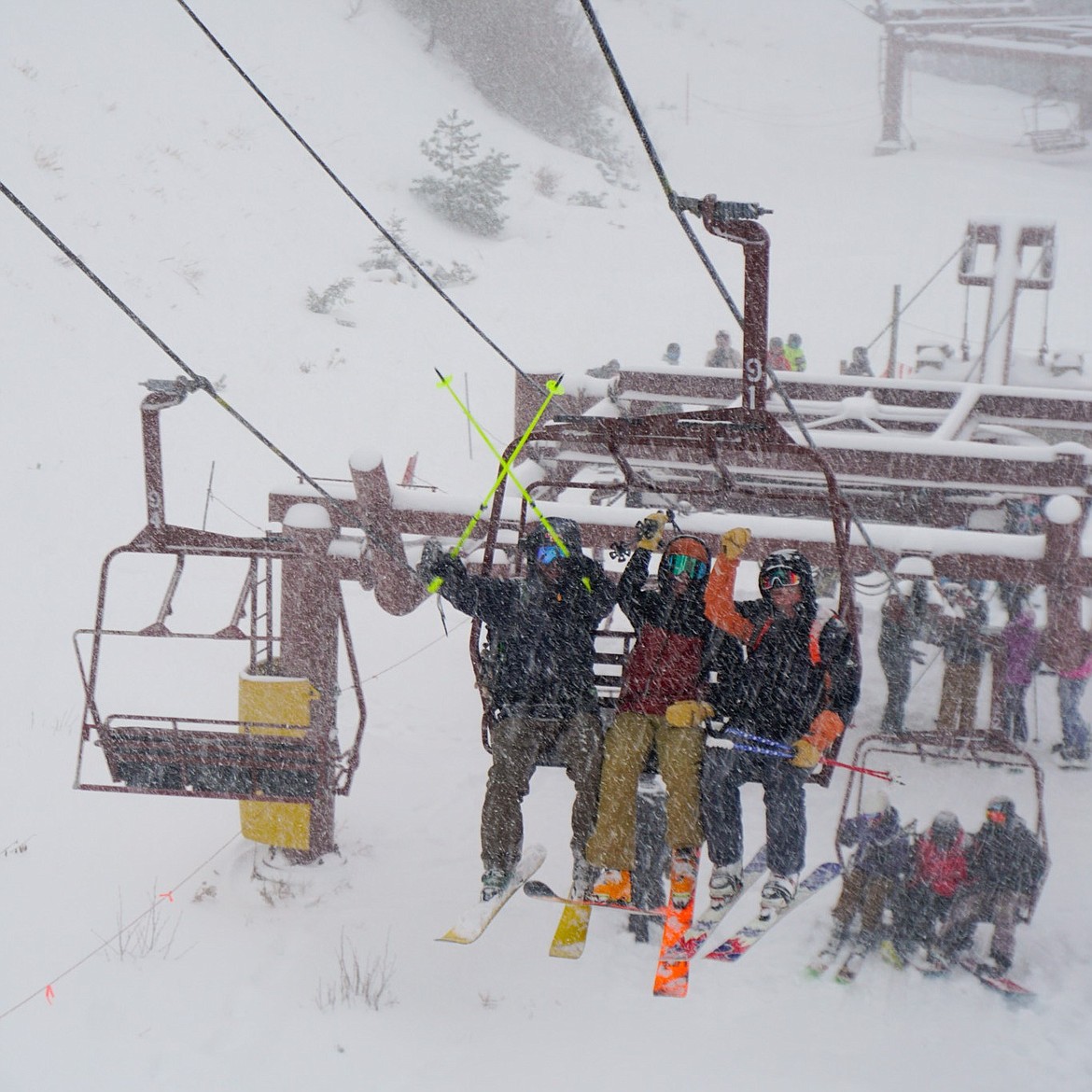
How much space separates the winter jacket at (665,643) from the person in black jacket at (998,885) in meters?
2.82

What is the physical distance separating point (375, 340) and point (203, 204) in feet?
16.0

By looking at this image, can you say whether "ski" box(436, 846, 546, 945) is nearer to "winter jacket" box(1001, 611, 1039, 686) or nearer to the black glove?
the black glove

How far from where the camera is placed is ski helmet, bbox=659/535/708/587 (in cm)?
515

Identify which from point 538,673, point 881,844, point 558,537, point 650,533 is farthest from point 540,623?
point 881,844

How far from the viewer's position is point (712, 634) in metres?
5.20

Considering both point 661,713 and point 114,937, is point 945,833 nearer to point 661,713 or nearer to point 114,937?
point 661,713

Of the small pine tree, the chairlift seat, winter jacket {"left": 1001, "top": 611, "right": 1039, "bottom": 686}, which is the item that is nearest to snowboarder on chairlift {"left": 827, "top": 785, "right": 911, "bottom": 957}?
winter jacket {"left": 1001, "top": 611, "right": 1039, "bottom": 686}

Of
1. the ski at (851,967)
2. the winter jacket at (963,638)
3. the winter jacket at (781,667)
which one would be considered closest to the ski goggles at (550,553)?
the winter jacket at (781,667)

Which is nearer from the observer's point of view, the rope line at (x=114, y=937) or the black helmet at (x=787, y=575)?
the black helmet at (x=787, y=575)

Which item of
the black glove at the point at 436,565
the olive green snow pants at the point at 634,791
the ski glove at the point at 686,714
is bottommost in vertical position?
the olive green snow pants at the point at 634,791

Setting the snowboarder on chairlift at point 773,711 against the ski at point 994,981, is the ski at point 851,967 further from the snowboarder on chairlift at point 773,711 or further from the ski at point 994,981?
the snowboarder on chairlift at point 773,711

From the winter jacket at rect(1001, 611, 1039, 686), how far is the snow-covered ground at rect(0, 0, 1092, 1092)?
3.11 ft

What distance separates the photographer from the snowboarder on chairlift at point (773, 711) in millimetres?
4969

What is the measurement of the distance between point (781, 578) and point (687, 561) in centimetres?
43
